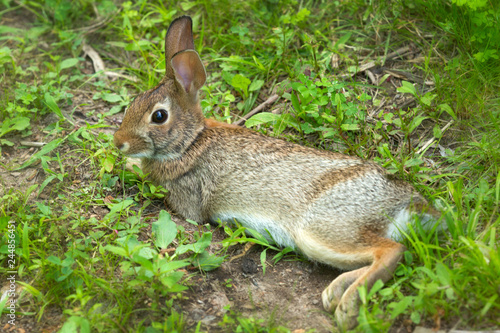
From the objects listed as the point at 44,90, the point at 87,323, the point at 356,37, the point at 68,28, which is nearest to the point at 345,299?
the point at 87,323

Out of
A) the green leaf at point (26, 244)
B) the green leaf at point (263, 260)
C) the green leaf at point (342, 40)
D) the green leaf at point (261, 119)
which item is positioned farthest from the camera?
the green leaf at point (342, 40)

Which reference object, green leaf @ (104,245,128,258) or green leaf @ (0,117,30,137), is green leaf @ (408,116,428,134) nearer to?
green leaf @ (104,245,128,258)

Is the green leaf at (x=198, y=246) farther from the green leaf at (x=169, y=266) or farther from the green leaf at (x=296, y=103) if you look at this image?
the green leaf at (x=296, y=103)

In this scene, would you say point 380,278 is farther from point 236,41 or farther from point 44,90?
point 44,90

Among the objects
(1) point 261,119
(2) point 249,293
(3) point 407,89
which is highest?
(3) point 407,89

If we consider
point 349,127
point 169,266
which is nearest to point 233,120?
point 349,127

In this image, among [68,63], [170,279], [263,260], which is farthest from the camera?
[68,63]

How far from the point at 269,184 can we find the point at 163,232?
1039 mm

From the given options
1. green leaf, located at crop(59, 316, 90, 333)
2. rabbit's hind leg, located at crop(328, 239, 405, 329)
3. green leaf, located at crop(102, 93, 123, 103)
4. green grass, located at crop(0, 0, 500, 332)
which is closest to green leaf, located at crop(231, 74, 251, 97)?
green grass, located at crop(0, 0, 500, 332)

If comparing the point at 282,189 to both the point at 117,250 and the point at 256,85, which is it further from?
the point at 256,85

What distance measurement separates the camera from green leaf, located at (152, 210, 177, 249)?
4.27m

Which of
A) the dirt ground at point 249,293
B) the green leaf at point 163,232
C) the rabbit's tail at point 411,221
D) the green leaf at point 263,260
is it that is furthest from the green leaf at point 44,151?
the rabbit's tail at point 411,221

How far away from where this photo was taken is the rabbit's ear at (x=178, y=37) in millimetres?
5109

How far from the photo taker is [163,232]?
4.33 metres
